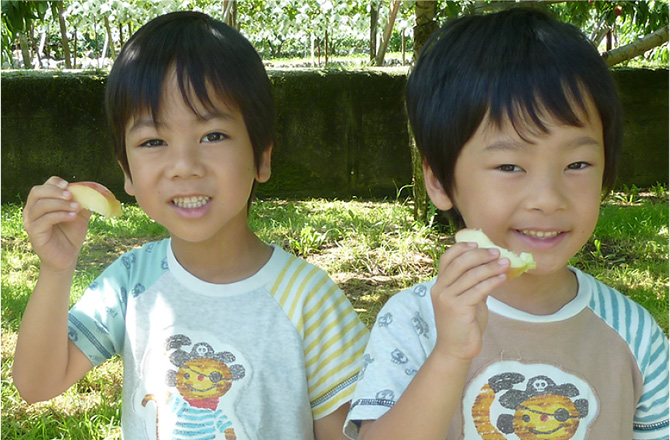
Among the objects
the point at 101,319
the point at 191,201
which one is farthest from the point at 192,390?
the point at 191,201

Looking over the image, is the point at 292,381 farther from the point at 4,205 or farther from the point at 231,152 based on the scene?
the point at 4,205

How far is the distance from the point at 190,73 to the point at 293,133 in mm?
4505

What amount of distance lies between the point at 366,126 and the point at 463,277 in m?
4.96

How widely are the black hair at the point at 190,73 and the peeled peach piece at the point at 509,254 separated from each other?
54 centimetres

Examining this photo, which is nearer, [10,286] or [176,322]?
[176,322]

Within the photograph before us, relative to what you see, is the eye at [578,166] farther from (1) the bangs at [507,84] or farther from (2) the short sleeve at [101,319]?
(2) the short sleeve at [101,319]

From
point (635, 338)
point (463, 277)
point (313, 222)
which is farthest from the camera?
point (313, 222)

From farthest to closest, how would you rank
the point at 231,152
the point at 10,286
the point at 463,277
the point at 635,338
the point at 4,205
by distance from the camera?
the point at 4,205, the point at 10,286, the point at 231,152, the point at 635,338, the point at 463,277

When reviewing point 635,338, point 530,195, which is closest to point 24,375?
point 530,195

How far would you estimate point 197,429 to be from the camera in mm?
1473

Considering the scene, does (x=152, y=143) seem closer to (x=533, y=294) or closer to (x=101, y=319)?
(x=101, y=319)

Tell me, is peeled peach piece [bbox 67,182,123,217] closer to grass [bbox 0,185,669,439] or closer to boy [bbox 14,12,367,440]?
boy [bbox 14,12,367,440]

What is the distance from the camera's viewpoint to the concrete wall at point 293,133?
18.9 feet

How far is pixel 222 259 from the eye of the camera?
1.57m
